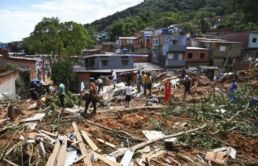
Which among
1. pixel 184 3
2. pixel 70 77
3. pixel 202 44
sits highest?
pixel 184 3

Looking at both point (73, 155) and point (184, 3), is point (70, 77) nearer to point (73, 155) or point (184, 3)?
point (73, 155)

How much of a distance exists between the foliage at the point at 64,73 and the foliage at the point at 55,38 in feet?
18.3

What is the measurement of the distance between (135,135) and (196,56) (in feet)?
111

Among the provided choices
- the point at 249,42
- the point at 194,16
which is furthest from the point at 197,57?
the point at 194,16

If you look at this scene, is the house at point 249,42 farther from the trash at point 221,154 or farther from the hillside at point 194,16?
the trash at point 221,154

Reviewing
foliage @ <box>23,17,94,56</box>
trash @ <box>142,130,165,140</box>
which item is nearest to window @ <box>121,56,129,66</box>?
foliage @ <box>23,17,94,56</box>

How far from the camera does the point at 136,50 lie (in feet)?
189

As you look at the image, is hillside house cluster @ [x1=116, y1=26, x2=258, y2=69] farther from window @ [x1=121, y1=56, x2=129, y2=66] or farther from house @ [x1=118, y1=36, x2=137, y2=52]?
house @ [x1=118, y1=36, x2=137, y2=52]

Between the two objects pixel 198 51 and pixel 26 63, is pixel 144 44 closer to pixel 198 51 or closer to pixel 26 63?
pixel 198 51

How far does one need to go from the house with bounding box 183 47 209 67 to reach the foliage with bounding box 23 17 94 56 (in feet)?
48.1

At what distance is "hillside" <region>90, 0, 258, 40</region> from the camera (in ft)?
126

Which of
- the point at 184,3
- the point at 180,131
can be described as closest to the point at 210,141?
the point at 180,131

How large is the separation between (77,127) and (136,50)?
46.1 meters

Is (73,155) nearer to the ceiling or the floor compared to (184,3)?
nearer to the floor
